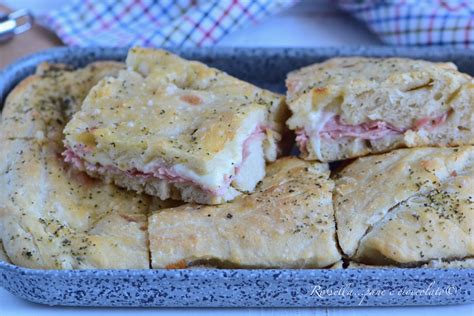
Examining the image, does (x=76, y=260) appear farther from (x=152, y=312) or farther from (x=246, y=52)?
(x=246, y=52)

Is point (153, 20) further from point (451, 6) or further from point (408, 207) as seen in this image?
point (408, 207)

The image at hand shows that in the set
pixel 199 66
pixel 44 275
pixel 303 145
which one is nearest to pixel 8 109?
pixel 199 66

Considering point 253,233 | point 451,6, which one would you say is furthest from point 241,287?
point 451,6

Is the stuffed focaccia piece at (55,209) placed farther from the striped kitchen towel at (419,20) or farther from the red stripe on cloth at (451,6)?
the red stripe on cloth at (451,6)

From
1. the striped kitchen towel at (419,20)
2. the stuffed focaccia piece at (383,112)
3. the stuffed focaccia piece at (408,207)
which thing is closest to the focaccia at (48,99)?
the stuffed focaccia piece at (383,112)

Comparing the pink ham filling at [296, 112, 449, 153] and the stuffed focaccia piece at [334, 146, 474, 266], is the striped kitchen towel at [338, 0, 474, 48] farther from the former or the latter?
the stuffed focaccia piece at [334, 146, 474, 266]

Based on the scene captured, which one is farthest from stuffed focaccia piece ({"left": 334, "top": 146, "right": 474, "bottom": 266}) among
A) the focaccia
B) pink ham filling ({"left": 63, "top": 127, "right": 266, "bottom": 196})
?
the focaccia
